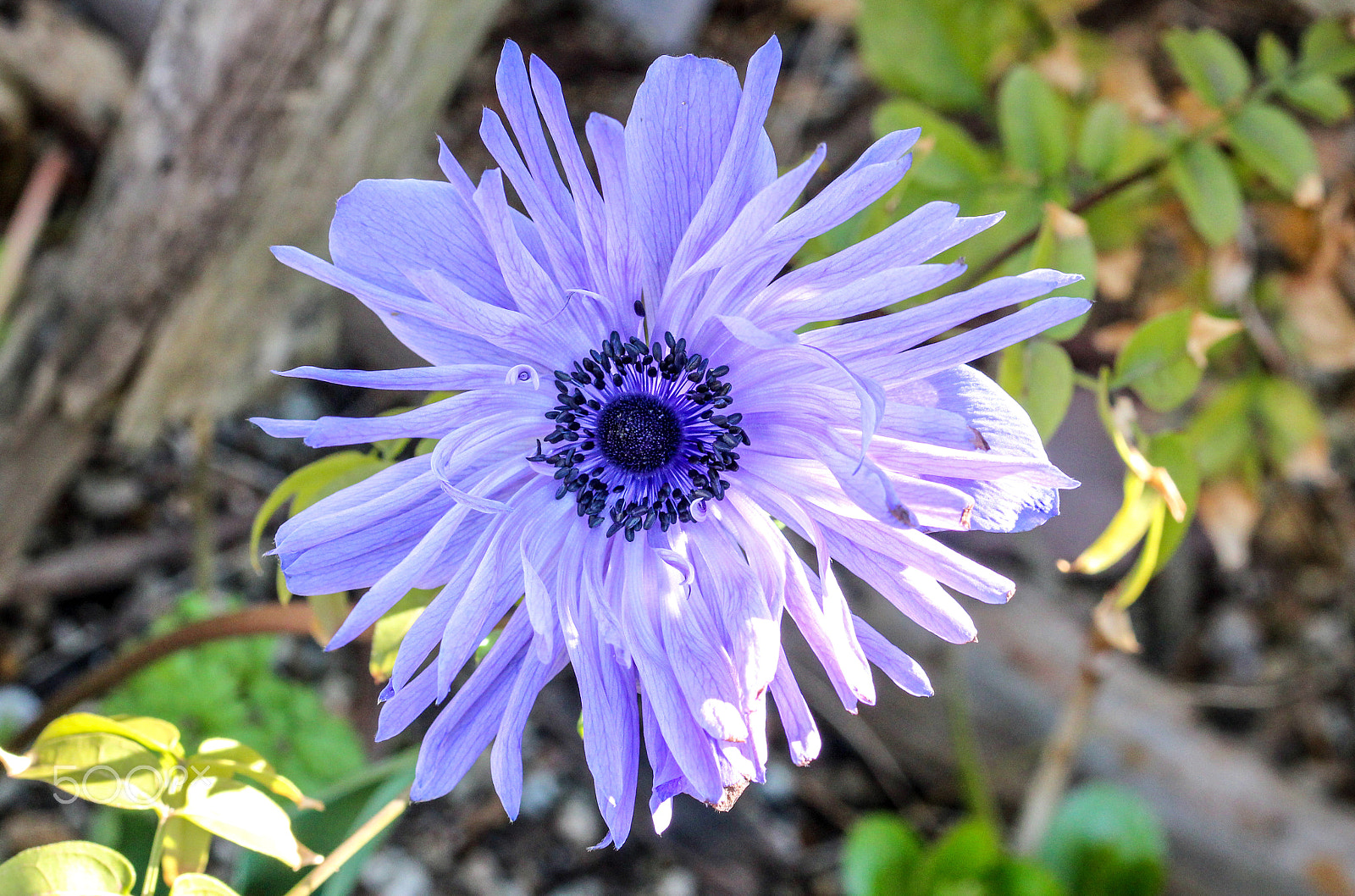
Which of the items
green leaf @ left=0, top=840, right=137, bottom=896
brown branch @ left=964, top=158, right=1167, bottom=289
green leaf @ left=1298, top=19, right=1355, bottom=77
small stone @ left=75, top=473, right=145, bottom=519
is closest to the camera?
green leaf @ left=0, top=840, right=137, bottom=896

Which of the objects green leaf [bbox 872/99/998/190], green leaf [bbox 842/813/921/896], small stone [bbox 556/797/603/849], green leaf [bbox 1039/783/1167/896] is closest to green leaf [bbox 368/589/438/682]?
green leaf [bbox 872/99/998/190]

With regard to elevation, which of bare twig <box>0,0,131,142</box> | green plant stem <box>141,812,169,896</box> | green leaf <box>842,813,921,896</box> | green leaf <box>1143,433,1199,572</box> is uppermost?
bare twig <box>0,0,131,142</box>

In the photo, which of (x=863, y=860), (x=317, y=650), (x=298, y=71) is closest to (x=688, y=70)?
(x=298, y=71)

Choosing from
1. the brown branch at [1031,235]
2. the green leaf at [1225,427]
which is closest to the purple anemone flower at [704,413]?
the brown branch at [1031,235]

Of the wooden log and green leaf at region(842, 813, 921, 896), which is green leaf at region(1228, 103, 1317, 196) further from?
green leaf at region(842, 813, 921, 896)

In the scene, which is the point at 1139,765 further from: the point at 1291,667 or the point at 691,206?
the point at 691,206

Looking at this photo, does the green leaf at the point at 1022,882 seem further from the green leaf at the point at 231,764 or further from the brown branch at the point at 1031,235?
the green leaf at the point at 231,764
